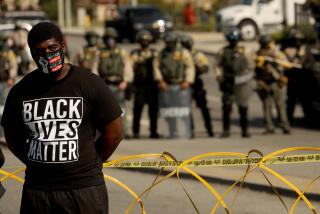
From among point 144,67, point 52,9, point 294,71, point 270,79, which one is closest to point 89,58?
point 144,67

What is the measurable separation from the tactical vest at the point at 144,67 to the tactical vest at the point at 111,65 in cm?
54

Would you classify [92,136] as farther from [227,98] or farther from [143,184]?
[227,98]

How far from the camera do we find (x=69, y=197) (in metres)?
5.50

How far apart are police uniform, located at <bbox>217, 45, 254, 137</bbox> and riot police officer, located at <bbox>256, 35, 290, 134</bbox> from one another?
0.52m

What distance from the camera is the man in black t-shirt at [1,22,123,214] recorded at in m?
5.49

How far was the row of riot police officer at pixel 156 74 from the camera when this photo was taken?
15.9 meters

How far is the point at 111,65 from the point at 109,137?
33.2ft

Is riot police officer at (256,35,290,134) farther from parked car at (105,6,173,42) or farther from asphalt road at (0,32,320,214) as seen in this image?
parked car at (105,6,173,42)

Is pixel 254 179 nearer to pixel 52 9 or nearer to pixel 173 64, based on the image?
pixel 173 64

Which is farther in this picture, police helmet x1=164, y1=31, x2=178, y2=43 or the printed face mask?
police helmet x1=164, y1=31, x2=178, y2=43

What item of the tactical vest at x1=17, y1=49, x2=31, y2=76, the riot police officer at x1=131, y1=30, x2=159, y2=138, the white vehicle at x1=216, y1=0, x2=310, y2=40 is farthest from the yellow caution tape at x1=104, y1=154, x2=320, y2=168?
the white vehicle at x1=216, y1=0, x2=310, y2=40

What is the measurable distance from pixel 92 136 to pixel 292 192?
4.76 m

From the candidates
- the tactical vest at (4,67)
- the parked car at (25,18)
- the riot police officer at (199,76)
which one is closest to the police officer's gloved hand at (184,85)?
the riot police officer at (199,76)

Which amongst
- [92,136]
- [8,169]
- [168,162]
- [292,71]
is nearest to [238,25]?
[292,71]
